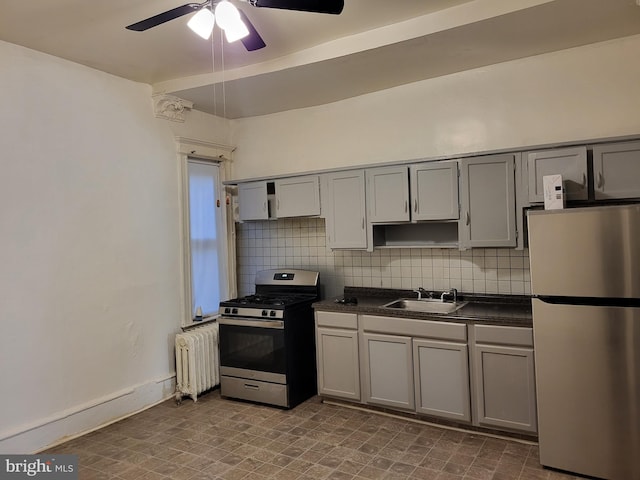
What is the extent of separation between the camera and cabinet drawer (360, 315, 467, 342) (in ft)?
10.2

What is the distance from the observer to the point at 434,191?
134 inches

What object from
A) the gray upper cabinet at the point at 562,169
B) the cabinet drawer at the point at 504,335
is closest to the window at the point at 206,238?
the cabinet drawer at the point at 504,335

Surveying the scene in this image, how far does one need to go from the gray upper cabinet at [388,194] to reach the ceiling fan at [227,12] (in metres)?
1.61

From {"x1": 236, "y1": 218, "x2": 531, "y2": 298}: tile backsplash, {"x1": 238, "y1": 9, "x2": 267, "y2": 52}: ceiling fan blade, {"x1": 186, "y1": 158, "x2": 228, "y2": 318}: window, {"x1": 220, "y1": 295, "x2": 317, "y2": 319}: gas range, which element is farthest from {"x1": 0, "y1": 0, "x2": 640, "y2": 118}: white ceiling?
{"x1": 220, "y1": 295, "x2": 317, "y2": 319}: gas range

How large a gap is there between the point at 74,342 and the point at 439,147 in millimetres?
3259

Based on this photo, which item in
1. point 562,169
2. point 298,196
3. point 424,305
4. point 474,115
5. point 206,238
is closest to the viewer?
point 562,169

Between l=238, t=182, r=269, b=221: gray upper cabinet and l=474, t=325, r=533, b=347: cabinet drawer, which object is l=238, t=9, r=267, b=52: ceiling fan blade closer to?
l=238, t=182, r=269, b=221: gray upper cabinet

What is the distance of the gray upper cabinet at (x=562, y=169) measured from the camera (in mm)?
2877

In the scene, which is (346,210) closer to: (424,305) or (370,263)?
(370,263)

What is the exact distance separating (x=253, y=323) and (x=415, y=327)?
1.42 meters

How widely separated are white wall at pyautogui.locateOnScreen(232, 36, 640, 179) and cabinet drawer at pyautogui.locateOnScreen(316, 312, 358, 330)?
4.71 feet

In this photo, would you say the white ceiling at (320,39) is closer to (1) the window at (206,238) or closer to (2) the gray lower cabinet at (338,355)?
(1) the window at (206,238)

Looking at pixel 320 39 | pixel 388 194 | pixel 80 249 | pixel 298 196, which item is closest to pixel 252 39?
pixel 320 39

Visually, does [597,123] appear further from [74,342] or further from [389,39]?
[74,342]
